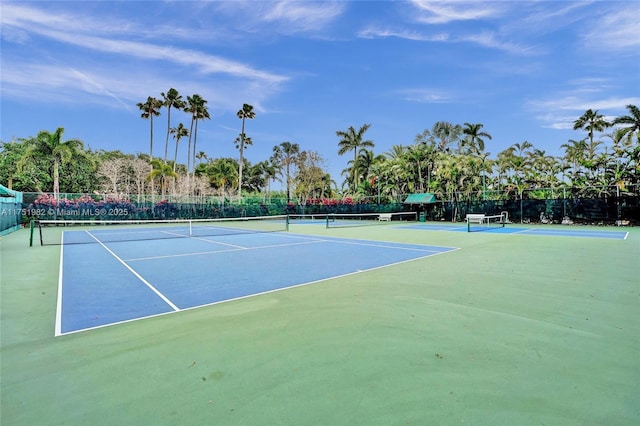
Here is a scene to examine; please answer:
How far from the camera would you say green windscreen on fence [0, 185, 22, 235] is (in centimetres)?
1617

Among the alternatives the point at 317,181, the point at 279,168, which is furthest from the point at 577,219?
the point at 279,168

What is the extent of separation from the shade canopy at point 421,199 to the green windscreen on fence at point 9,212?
2623cm

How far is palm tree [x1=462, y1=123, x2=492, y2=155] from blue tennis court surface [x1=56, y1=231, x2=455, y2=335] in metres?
31.7

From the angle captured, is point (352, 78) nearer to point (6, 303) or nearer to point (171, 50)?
point (171, 50)

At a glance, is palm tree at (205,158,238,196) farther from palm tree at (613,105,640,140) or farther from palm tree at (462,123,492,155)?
palm tree at (613,105,640,140)

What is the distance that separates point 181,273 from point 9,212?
58.1ft

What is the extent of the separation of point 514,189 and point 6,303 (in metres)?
29.5

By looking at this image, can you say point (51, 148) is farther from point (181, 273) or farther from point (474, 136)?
point (474, 136)

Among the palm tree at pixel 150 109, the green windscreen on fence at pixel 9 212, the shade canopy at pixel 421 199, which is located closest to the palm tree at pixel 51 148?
the green windscreen on fence at pixel 9 212

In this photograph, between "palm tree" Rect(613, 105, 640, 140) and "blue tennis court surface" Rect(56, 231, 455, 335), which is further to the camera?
"palm tree" Rect(613, 105, 640, 140)

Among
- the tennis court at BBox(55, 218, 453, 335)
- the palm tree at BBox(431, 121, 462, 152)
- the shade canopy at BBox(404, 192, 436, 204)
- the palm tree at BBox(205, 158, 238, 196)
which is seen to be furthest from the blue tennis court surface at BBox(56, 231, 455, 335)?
the palm tree at BBox(205, 158, 238, 196)

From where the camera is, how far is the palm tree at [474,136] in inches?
1497

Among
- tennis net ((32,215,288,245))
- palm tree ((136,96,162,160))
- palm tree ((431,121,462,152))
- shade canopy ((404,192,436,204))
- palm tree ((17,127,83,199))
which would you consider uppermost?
palm tree ((136,96,162,160))

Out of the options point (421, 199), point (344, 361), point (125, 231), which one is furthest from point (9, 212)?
point (421, 199)
